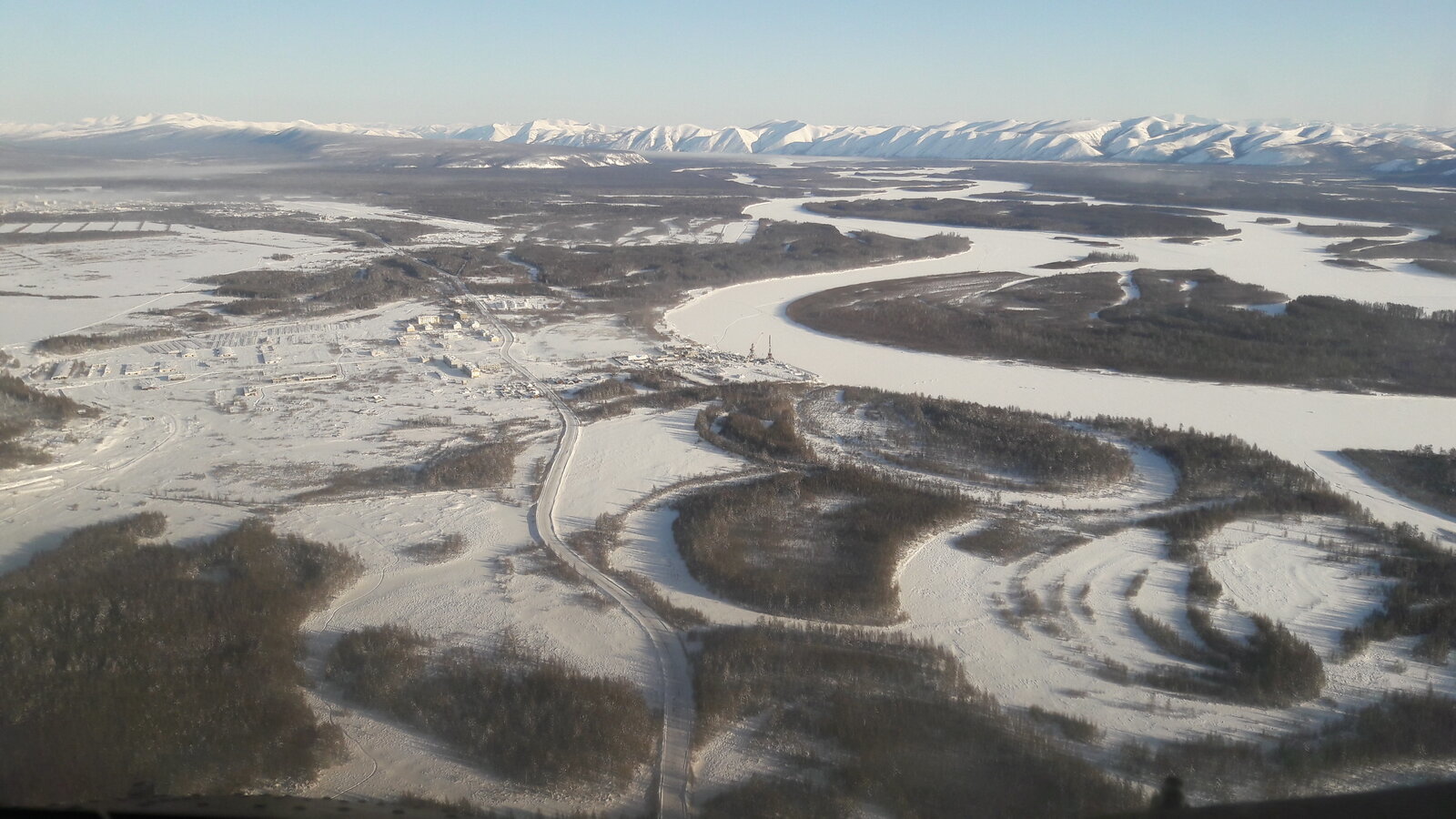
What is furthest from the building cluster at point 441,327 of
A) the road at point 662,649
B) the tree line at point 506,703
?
the tree line at point 506,703

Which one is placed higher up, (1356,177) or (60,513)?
(1356,177)

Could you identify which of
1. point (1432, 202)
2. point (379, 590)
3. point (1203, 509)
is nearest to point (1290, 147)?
point (1432, 202)

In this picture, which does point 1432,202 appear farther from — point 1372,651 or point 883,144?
point 883,144

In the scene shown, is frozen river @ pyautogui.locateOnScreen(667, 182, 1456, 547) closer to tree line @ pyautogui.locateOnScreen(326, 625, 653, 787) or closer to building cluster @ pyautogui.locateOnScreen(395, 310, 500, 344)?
building cluster @ pyautogui.locateOnScreen(395, 310, 500, 344)

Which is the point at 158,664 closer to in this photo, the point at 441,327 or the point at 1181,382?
the point at 441,327

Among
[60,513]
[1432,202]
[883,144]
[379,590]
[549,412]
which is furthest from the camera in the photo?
[883,144]

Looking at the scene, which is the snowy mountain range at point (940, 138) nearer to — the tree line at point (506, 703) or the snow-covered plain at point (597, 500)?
the snow-covered plain at point (597, 500)

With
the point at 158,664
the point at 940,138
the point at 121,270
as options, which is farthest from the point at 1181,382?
the point at 940,138
